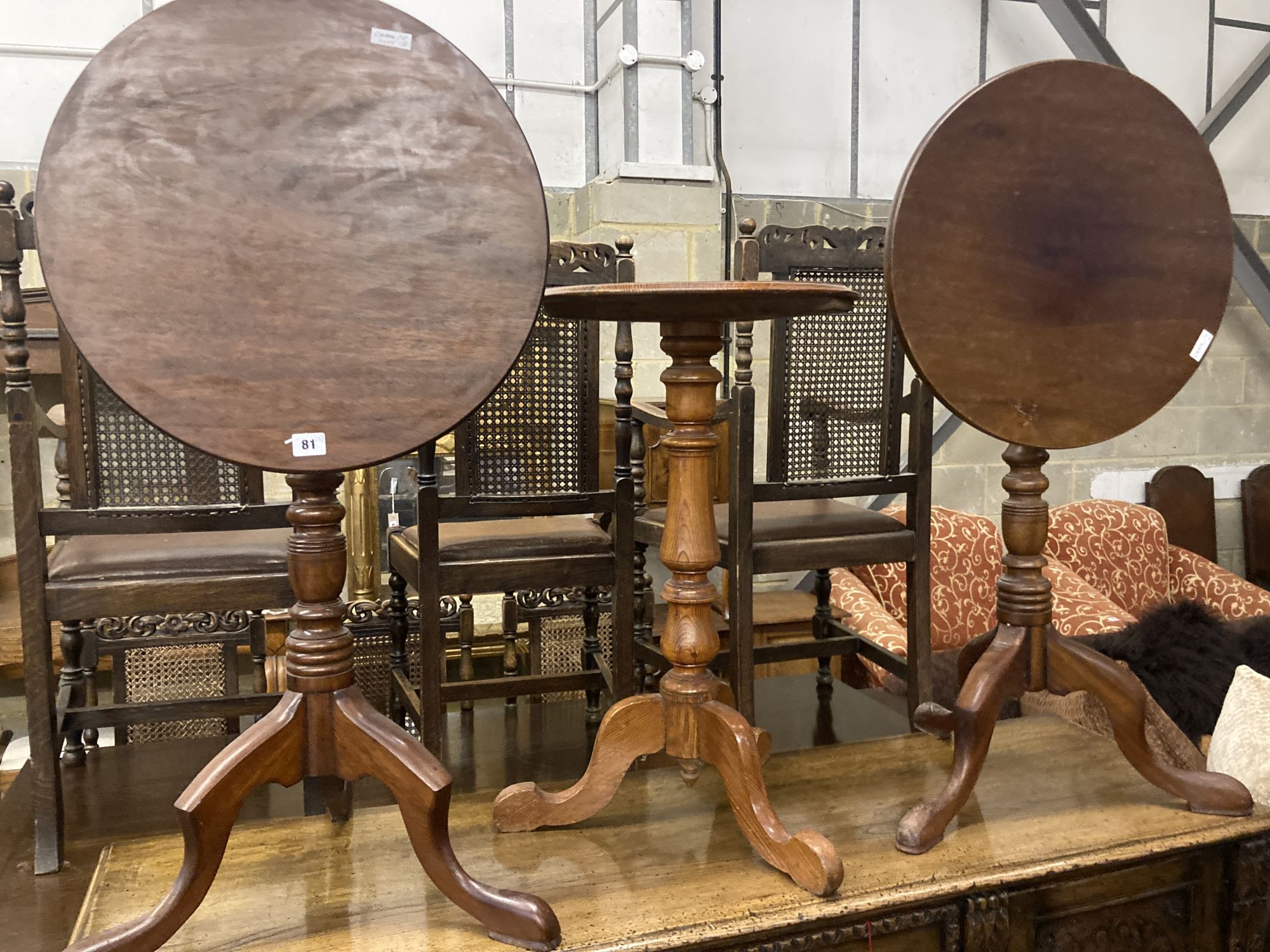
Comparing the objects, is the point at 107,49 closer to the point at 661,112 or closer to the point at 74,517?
the point at 74,517

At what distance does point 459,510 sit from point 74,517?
667 mm

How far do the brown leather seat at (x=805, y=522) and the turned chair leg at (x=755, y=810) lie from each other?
0.63 m

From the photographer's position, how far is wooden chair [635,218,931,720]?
209cm

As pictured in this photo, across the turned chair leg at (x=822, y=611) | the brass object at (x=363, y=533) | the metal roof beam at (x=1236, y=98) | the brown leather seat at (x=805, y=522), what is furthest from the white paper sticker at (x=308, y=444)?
the metal roof beam at (x=1236, y=98)

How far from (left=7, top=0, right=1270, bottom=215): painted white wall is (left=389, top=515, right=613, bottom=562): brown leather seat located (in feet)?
6.00

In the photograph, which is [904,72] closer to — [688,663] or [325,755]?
[688,663]

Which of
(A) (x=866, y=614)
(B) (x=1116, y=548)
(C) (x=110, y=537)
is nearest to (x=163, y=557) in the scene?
(C) (x=110, y=537)

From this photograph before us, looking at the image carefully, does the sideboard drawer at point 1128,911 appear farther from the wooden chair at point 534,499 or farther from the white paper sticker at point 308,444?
the white paper sticker at point 308,444

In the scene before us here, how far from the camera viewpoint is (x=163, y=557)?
1.72m

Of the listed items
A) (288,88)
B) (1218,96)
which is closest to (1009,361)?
(288,88)

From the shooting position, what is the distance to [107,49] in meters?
1.15

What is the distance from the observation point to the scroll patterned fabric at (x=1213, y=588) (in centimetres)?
374

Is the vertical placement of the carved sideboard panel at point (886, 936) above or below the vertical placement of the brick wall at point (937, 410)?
below

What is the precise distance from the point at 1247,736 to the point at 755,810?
886 millimetres
